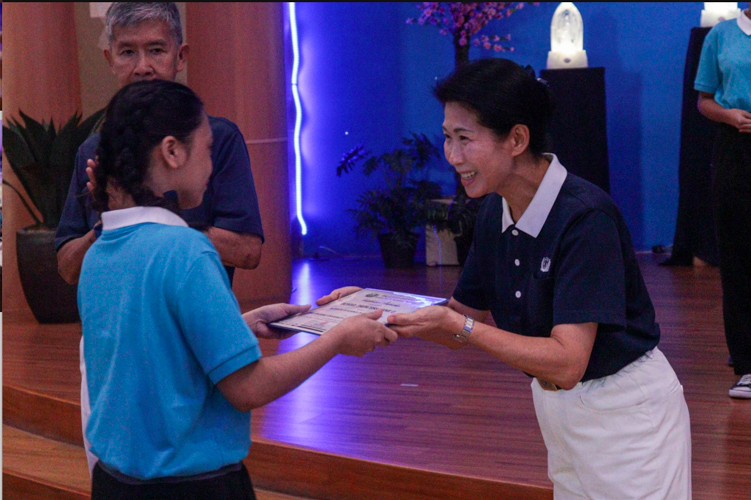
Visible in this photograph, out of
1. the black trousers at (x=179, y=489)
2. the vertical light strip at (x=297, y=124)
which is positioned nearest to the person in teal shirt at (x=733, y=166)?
the black trousers at (x=179, y=489)

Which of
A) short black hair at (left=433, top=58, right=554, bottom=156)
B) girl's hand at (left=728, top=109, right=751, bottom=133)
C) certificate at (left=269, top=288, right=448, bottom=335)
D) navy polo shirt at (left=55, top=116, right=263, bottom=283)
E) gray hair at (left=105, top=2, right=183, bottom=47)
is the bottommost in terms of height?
certificate at (left=269, top=288, right=448, bottom=335)

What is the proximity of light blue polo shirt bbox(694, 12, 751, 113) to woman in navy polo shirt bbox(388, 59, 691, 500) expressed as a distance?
1.91 metres

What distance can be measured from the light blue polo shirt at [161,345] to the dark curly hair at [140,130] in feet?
0.15

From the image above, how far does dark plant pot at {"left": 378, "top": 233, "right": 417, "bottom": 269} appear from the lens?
7.42 metres

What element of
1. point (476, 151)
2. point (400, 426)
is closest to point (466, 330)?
point (476, 151)

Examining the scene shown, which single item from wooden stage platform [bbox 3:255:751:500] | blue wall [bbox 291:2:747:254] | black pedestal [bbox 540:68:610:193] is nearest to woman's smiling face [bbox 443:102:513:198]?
wooden stage platform [bbox 3:255:751:500]

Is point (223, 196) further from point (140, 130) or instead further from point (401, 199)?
point (401, 199)

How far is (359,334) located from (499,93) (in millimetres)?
568

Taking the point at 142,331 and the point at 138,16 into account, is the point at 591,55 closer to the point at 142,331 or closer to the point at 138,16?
the point at 138,16

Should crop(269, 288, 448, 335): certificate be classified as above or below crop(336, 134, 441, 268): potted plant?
above

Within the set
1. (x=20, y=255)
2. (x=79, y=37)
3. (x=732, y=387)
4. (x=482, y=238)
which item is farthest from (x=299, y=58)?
(x=482, y=238)

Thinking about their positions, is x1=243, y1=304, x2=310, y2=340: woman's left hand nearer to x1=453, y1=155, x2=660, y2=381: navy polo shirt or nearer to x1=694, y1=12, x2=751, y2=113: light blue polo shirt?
x1=453, y1=155, x2=660, y2=381: navy polo shirt

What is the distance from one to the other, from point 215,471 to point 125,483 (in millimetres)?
154

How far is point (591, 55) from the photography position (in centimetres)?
755
